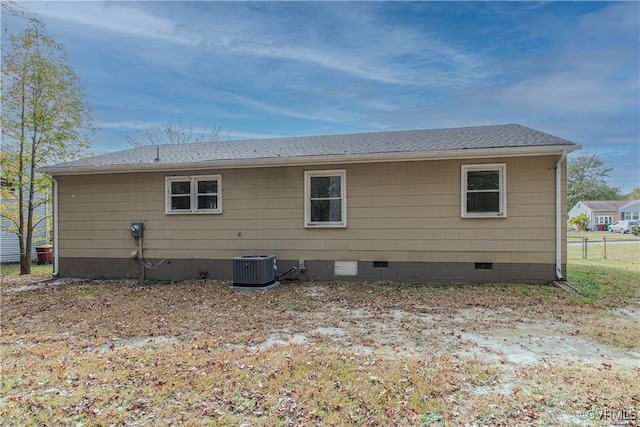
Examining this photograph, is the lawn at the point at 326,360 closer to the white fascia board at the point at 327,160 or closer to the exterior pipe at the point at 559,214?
the exterior pipe at the point at 559,214

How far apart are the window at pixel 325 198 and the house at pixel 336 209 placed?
0.10 feet

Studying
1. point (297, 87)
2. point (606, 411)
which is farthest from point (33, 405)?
point (297, 87)

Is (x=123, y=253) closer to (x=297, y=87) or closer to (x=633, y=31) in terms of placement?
(x=297, y=87)

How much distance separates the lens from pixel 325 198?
7711mm

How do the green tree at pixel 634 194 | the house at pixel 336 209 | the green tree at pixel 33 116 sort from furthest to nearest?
the green tree at pixel 634 194, the green tree at pixel 33 116, the house at pixel 336 209

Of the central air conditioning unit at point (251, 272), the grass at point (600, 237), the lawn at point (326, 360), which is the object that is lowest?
the grass at point (600, 237)

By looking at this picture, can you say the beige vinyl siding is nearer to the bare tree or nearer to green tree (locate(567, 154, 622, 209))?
the bare tree

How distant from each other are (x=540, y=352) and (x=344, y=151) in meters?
5.15

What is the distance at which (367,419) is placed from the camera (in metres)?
2.35

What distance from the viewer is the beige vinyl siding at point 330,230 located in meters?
6.92

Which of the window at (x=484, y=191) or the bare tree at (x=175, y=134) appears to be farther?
the bare tree at (x=175, y=134)

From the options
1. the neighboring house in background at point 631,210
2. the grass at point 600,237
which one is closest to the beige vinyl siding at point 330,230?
the grass at point 600,237

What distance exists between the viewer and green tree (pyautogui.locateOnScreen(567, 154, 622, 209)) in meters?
49.2

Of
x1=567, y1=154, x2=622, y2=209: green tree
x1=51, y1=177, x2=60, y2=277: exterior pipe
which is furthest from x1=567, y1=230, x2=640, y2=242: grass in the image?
x1=51, y1=177, x2=60, y2=277: exterior pipe
